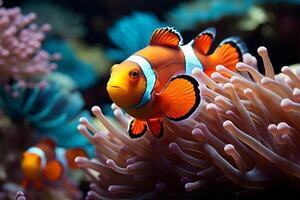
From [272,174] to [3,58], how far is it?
6.25 feet

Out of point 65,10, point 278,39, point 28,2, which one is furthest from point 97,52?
point 278,39

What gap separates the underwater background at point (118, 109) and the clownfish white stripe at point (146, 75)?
0.57ft

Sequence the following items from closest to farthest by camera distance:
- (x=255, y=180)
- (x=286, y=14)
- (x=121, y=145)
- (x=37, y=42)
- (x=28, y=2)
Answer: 1. (x=255, y=180)
2. (x=121, y=145)
3. (x=37, y=42)
4. (x=286, y=14)
5. (x=28, y=2)

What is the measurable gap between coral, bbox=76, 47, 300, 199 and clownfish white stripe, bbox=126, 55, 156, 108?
6.1 inches

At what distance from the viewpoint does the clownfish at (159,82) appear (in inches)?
51.1

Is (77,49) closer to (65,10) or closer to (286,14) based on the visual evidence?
(65,10)

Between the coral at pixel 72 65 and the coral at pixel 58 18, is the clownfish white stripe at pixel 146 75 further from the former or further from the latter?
the coral at pixel 58 18

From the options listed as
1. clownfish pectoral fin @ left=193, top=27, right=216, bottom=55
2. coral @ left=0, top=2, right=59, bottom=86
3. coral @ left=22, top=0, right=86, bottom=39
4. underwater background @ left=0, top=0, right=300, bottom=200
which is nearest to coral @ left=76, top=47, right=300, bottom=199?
underwater background @ left=0, top=0, right=300, bottom=200

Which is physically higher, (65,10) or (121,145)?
(65,10)

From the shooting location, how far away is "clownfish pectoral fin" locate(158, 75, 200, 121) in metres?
1.30

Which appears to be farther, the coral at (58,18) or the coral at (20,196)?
the coral at (58,18)

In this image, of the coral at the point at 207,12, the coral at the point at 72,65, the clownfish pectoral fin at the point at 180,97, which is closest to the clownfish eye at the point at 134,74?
the clownfish pectoral fin at the point at 180,97

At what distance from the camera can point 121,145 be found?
169 centimetres

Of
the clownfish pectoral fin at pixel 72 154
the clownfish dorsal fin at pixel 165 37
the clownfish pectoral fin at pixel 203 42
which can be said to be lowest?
the clownfish pectoral fin at pixel 72 154
